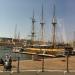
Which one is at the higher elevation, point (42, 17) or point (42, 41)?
point (42, 17)

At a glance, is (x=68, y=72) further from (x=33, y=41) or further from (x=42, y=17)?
(x=33, y=41)

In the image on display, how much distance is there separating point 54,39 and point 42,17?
39.6 feet

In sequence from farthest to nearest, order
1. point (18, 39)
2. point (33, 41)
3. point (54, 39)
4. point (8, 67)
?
1. point (18, 39)
2. point (33, 41)
3. point (54, 39)
4. point (8, 67)

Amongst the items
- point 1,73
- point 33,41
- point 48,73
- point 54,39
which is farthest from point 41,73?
point 33,41

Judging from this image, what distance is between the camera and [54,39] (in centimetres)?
7656

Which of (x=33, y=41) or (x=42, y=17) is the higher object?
(x=42, y=17)

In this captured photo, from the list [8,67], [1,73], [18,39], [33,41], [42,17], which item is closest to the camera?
[1,73]

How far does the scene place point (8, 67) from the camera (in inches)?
710

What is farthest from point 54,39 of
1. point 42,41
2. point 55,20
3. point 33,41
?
point 33,41

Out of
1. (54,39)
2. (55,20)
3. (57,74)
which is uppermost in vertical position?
(55,20)

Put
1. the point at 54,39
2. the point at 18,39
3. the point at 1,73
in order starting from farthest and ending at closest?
the point at 18,39, the point at 54,39, the point at 1,73

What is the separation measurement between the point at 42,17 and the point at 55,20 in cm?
661

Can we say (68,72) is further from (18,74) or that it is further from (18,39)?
(18,39)

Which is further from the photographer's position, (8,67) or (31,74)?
(8,67)
